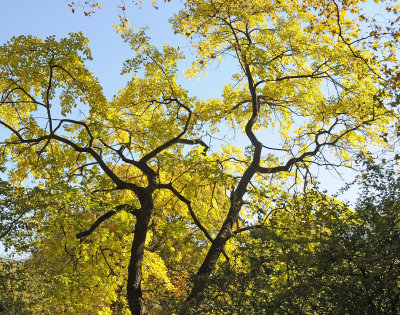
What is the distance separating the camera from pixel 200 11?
9.46 m

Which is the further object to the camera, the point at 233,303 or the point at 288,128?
the point at 288,128

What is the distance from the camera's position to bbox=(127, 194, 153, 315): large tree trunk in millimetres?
8289

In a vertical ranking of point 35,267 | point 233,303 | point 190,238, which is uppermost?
point 190,238

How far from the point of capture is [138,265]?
8562mm

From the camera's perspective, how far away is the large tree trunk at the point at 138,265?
829 centimetres

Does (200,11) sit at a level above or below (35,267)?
above

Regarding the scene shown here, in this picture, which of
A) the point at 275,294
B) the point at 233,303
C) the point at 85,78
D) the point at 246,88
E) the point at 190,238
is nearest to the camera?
the point at 275,294

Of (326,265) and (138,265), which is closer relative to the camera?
(326,265)

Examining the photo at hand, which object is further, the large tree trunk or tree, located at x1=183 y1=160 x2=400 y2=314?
the large tree trunk

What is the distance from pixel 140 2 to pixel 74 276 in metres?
5.45

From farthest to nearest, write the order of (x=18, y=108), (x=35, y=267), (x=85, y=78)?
(x=18, y=108) < (x=85, y=78) < (x=35, y=267)

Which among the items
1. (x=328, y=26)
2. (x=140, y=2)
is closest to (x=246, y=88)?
(x=328, y=26)

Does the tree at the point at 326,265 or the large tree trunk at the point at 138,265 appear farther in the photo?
the large tree trunk at the point at 138,265

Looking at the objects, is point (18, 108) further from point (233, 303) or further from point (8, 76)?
point (233, 303)
